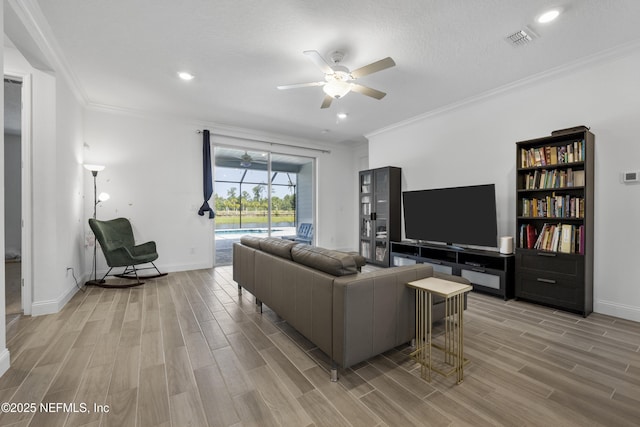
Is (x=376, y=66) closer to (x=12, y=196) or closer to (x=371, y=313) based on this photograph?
(x=371, y=313)

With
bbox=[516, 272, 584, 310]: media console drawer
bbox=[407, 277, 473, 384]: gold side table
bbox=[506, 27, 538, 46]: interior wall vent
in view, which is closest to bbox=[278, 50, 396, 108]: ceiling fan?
bbox=[506, 27, 538, 46]: interior wall vent

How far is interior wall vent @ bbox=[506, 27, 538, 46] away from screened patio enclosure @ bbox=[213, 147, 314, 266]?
14.8ft

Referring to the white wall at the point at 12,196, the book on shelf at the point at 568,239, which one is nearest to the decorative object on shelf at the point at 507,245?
the book on shelf at the point at 568,239

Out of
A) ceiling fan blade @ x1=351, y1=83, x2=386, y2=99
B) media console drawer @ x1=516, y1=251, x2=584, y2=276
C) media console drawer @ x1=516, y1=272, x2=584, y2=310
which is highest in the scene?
ceiling fan blade @ x1=351, y1=83, x2=386, y2=99

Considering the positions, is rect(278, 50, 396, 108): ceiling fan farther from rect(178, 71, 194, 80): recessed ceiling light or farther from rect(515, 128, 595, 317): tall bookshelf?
rect(515, 128, 595, 317): tall bookshelf

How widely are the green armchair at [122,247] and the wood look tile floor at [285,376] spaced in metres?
1.08

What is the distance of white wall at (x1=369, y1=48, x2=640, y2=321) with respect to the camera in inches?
109

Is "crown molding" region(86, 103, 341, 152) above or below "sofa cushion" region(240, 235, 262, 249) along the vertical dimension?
above

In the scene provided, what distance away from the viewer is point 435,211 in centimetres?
427

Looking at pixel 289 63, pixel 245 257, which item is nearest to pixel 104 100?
pixel 289 63

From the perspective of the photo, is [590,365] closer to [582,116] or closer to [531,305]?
[531,305]

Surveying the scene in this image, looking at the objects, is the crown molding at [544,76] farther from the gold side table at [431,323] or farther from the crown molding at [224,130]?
the gold side table at [431,323]

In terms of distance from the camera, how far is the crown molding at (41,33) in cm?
214

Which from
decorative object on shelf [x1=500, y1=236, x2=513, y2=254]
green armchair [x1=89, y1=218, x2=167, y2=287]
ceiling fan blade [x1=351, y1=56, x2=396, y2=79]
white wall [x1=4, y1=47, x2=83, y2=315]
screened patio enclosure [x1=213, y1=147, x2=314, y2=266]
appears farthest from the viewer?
screened patio enclosure [x1=213, y1=147, x2=314, y2=266]
